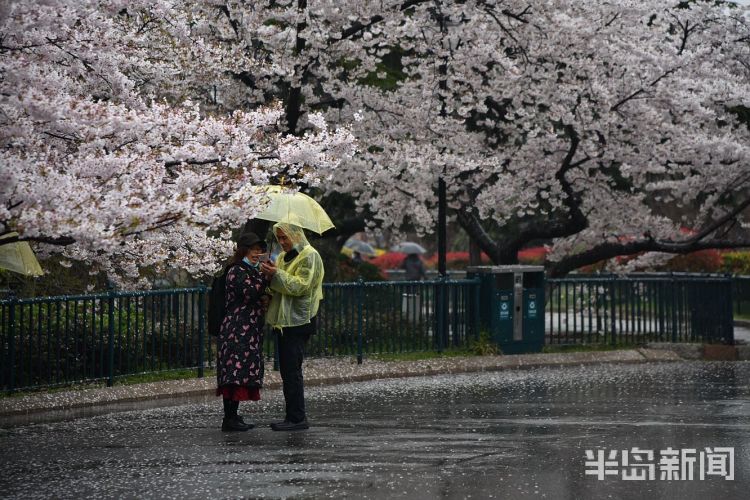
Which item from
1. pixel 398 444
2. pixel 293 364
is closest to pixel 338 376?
pixel 293 364

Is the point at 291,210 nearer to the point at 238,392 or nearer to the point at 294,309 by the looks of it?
the point at 294,309

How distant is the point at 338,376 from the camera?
52.6 ft

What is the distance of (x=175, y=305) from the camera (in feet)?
48.8

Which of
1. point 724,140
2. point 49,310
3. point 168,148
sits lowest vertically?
point 49,310

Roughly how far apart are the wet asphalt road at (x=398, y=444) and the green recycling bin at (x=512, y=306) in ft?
12.3

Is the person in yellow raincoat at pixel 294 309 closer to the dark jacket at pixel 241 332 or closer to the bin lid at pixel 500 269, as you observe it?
the dark jacket at pixel 241 332

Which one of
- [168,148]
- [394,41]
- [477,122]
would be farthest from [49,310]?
[477,122]

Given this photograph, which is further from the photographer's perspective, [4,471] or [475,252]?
[475,252]

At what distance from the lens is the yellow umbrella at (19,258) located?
37.7 ft

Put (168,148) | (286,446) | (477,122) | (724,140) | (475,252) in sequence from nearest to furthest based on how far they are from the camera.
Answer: (286,446), (168,148), (724,140), (477,122), (475,252)

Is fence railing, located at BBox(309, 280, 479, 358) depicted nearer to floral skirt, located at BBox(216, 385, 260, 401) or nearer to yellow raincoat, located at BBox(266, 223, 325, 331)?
yellow raincoat, located at BBox(266, 223, 325, 331)

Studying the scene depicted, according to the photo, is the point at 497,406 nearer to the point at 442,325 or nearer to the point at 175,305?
the point at 175,305

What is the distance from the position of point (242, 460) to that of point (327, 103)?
41.1 feet

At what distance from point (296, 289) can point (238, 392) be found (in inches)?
41.2
